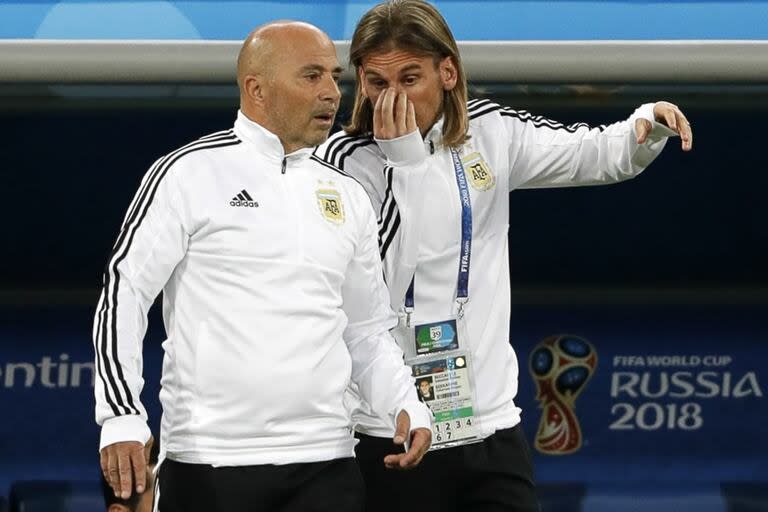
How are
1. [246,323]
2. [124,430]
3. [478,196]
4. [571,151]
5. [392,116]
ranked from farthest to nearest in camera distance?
[571,151], [478,196], [392,116], [246,323], [124,430]

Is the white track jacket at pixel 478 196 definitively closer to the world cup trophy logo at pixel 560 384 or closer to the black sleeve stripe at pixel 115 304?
the black sleeve stripe at pixel 115 304

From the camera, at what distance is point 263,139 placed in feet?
10.0

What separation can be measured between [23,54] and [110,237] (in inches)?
59.7

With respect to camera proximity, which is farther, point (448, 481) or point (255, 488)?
point (448, 481)

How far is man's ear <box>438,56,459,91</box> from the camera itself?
346cm

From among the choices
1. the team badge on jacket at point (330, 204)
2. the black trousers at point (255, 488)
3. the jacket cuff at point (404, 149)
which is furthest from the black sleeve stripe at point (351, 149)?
the black trousers at point (255, 488)

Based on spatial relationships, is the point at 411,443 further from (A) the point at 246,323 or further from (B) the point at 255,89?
(B) the point at 255,89

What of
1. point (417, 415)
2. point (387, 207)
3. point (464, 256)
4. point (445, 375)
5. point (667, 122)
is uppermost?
point (667, 122)

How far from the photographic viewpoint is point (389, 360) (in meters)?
3.11

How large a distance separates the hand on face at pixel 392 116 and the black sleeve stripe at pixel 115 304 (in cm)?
49

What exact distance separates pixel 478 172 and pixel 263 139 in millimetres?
603

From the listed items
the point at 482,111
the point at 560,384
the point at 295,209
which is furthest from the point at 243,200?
the point at 560,384

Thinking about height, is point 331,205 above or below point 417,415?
above

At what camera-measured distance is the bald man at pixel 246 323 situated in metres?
2.89
